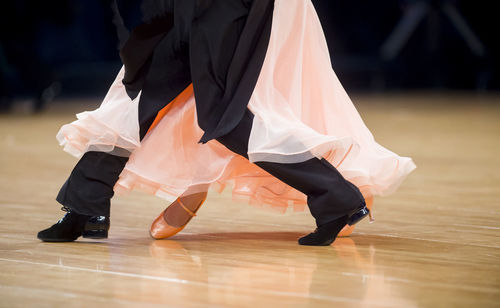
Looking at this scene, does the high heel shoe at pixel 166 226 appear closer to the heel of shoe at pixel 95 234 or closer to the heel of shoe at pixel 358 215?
the heel of shoe at pixel 95 234

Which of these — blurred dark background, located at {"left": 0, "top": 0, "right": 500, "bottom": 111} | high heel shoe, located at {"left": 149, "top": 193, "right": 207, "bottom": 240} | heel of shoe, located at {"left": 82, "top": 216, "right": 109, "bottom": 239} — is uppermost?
heel of shoe, located at {"left": 82, "top": 216, "right": 109, "bottom": 239}

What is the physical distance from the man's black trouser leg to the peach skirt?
0.07 metres

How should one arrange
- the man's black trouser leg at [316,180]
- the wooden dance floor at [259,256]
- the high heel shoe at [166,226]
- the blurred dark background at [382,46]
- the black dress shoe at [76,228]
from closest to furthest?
1. the wooden dance floor at [259,256]
2. the man's black trouser leg at [316,180]
3. the black dress shoe at [76,228]
4. the high heel shoe at [166,226]
5. the blurred dark background at [382,46]

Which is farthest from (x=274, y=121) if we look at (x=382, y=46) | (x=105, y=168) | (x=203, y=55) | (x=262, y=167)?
(x=382, y=46)

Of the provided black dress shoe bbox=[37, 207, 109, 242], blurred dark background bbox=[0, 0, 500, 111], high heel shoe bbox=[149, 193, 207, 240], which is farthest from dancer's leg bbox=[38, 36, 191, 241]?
blurred dark background bbox=[0, 0, 500, 111]

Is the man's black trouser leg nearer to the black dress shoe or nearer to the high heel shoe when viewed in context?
the high heel shoe

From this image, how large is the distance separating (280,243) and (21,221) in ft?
2.87

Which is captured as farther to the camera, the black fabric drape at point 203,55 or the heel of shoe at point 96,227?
the heel of shoe at point 96,227

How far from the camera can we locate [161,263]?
Result: 2.06 meters

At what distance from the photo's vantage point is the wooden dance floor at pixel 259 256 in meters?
1.73

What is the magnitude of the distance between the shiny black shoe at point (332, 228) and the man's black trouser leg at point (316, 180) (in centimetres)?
2

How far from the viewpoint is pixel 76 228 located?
90.9 inches

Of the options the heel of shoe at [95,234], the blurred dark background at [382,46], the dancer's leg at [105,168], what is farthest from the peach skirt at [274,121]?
the blurred dark background at [382,46]

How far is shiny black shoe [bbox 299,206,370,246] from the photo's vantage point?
221 cm
